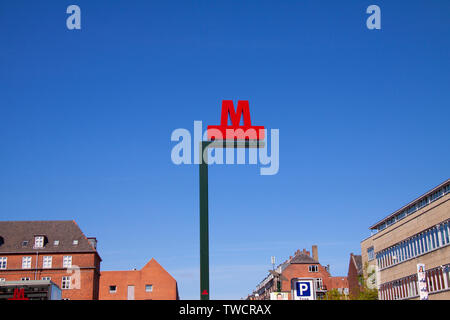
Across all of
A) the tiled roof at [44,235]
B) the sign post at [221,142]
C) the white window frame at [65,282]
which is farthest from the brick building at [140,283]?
the sign post at [221,142]

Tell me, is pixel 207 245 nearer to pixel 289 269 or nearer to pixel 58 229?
pixel 58 229

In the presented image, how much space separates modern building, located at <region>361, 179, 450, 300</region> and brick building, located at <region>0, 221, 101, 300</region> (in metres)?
43.8

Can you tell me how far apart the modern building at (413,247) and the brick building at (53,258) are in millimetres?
43814

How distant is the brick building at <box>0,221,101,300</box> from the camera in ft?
273

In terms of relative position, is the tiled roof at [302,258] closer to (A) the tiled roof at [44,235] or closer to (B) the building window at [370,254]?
(B) the building window at [370,254]

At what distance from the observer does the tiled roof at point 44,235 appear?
8533cm

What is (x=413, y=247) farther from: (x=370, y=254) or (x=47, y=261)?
(x=47, y=261)

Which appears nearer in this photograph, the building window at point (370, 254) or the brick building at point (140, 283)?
the building window at point (370, 254)

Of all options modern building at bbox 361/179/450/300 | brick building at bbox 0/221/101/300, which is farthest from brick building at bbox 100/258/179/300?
modern building at bbox 361/179/450/300

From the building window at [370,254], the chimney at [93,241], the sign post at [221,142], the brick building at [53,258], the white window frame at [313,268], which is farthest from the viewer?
the white window frame at [313,268]

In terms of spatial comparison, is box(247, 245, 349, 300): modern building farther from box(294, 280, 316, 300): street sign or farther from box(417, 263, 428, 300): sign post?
box(294, 280, 316, 300): street sign

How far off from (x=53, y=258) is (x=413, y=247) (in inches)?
2206

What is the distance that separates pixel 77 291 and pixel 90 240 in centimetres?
1005

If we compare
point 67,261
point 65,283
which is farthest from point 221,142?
point 67,261
